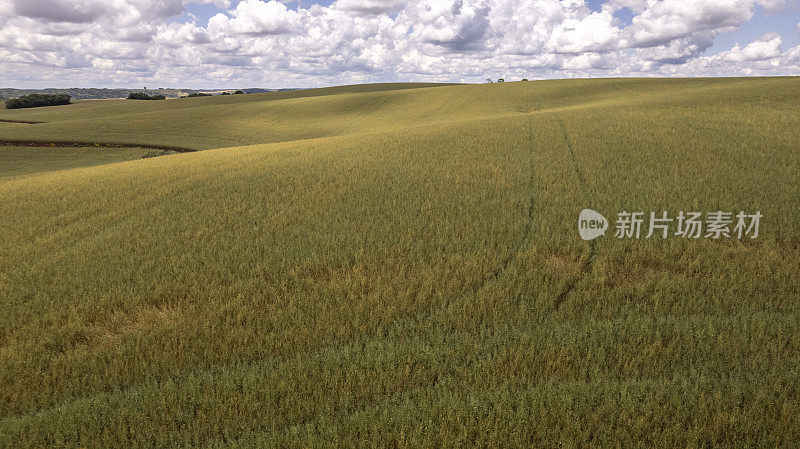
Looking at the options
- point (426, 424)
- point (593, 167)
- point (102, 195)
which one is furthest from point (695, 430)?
point (102, 195)

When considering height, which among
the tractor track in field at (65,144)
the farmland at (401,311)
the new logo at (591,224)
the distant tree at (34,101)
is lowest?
the farmland at (401,311)

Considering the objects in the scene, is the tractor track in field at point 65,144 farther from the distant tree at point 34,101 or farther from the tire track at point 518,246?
the distant tree at point 34,101

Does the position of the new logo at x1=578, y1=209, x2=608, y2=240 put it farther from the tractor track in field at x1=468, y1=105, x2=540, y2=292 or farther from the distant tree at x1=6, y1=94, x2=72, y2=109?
the distant tree at x1=6, y1=94, x2=72, y2=109

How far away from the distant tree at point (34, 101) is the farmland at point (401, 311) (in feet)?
347

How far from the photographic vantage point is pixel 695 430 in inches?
147

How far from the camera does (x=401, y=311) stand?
616cm

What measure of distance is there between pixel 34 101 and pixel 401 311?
120899mm

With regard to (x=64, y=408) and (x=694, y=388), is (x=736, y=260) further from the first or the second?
(x=64, y=408)

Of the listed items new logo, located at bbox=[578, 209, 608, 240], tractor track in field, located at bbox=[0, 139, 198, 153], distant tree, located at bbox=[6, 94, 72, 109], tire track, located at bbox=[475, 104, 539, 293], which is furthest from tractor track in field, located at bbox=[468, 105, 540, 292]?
distant tree, located at bbox=[6, 94, 72, 109]

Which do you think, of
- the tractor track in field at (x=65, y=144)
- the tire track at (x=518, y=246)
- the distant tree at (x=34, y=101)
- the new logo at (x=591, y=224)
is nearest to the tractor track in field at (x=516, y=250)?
the tire track at (x=518, y=246)

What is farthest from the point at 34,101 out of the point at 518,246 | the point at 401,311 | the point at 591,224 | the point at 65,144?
the point at 591,224

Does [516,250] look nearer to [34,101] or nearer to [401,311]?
[401,311]

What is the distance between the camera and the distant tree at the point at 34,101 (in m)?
89.6

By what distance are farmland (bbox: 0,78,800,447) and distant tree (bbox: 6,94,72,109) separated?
10581 cm
